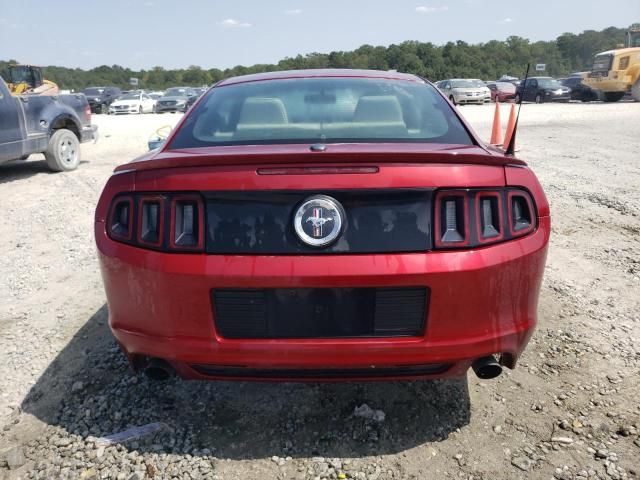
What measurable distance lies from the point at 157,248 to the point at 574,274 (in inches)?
135

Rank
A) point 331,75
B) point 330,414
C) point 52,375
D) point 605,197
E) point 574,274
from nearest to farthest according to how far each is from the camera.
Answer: point 330,414 → point 52,375 → point 331,75 → point 574,274 → point 605,197

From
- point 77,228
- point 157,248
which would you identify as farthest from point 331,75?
point 77,228

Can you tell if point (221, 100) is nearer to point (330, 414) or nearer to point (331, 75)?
point (331, 75)

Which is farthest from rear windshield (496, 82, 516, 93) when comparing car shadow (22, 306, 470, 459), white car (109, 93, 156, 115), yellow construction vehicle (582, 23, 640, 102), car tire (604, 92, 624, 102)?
car shadow (22, 306, 470, 459)

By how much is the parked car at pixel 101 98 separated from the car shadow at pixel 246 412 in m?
35.4

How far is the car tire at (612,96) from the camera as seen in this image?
27025 mm

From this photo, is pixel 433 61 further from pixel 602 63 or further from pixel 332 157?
pixel 332 157

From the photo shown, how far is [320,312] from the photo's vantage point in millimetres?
1942

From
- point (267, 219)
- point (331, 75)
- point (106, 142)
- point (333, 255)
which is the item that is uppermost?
point (331, 75)

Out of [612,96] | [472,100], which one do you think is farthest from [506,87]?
[612,96]

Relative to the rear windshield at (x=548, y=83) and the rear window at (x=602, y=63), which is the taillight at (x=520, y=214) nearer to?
the rear window at (x=602, y=63)

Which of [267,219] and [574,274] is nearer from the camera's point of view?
[267,219]

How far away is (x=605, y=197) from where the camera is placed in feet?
21.3

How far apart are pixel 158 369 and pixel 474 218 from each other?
1.39m
